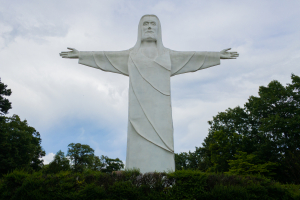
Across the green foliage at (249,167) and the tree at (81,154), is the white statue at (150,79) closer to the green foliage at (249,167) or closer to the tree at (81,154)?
the green foliage at (249,167)

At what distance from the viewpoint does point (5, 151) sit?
2577 centimetres

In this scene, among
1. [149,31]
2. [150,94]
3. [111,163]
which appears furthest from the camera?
[111,163]

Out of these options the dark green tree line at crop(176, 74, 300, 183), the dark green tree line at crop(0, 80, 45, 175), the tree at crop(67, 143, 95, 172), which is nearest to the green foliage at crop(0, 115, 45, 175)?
the dark green tree line at crop(0, 80, 45, 175)

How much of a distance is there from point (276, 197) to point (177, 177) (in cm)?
256

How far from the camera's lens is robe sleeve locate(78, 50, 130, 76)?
10.5 m

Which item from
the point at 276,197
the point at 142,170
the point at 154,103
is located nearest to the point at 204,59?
the point at 154,103

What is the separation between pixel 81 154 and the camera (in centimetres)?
4719

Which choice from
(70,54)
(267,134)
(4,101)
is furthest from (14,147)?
(267,134)

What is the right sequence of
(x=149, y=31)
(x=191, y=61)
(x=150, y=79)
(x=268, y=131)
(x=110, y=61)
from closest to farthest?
(x=150, y=79)
(x=149, y=31)
(x=110, y=61)
(x=191, y=61)
(x=268, y=131)

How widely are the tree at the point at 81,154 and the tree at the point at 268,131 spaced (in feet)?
77.6

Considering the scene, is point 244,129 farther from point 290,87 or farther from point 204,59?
point 204,59

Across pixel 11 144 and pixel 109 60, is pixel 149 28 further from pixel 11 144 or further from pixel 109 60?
pixel 11 144

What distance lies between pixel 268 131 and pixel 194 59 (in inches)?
736

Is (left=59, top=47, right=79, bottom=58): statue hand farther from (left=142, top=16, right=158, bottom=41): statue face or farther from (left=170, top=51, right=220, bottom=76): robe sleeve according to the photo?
(left=170, top=51, right=220, bottom=76): robe sleeve
